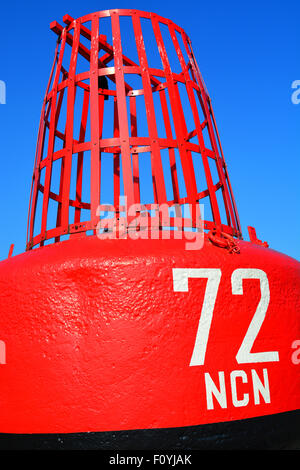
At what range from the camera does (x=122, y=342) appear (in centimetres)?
338

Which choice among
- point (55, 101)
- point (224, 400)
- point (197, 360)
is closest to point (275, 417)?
point (224, 400)

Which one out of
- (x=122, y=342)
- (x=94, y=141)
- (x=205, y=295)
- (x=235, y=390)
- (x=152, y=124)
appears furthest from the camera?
(x=152, y=124)

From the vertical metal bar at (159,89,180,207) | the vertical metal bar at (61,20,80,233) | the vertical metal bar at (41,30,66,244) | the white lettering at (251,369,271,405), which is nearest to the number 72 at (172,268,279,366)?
the white lettering at (251,369,271,405)

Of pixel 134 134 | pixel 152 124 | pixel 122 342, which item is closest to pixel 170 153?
pixel 134 134

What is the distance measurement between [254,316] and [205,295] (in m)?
0.54


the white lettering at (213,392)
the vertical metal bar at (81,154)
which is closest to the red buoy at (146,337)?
the white lettering at (213,392)

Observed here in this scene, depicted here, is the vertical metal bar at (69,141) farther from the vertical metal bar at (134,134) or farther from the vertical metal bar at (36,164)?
the vertical metal bar at (134,134)

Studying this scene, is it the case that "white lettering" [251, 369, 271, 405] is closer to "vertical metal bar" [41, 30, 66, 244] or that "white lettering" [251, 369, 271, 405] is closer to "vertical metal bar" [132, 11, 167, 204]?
"vertical metal bar" [132, 11, 167, 204]

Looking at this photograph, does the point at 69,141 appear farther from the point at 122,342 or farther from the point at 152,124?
the point at 122,342

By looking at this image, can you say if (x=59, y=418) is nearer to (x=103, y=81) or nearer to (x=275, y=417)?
(x=275, y=417)

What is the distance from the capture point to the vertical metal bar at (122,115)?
4172 mm

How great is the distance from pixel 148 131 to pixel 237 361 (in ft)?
8.24

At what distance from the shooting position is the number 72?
11.6 ft

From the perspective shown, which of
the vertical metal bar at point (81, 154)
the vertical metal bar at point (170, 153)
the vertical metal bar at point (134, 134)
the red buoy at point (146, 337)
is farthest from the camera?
the vertical metal bar at point (134, 134)
